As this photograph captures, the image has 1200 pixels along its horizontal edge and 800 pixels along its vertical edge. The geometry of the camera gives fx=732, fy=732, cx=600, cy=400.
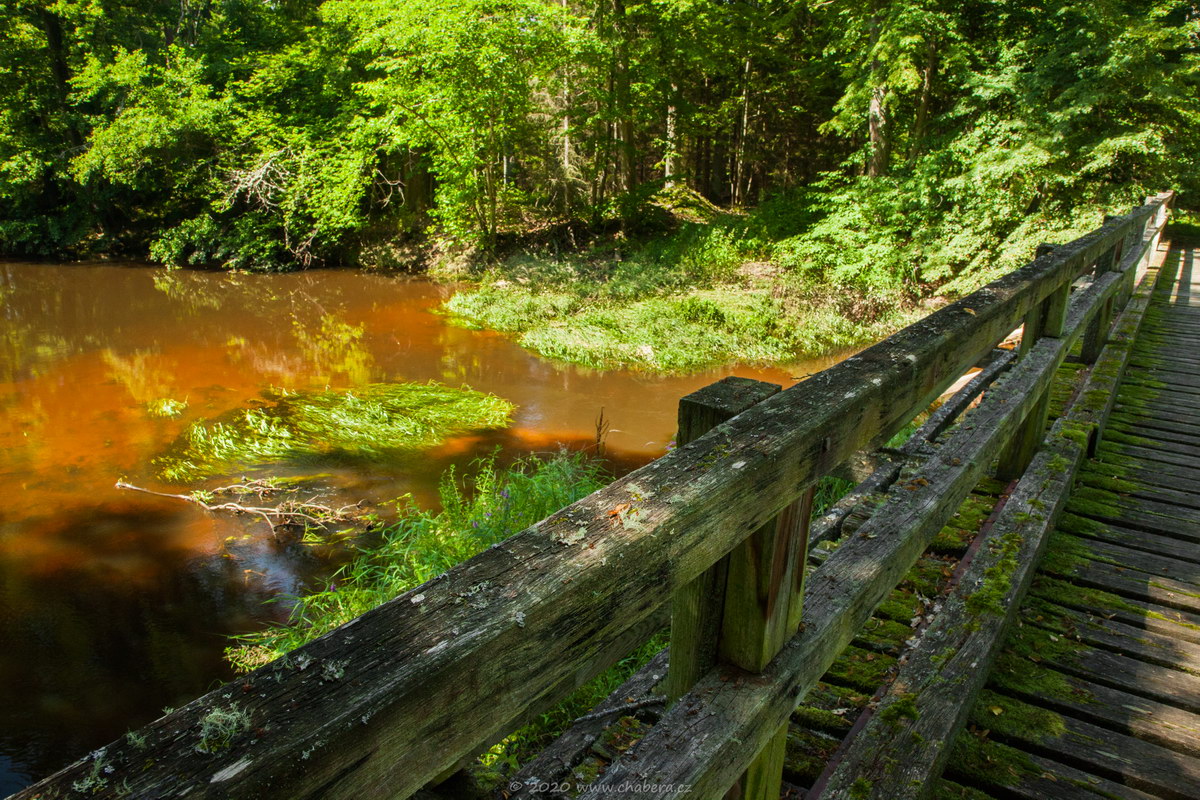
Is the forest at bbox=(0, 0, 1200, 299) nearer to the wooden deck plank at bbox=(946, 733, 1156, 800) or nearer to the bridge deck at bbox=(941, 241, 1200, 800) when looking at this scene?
the bridge deck at bbox=(941, 241, 1200, 800)

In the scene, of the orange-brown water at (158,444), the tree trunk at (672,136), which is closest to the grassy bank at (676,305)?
the orange-brown water at (158,444)

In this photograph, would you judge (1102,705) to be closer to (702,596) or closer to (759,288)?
(702,596)

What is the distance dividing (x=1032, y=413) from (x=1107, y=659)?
1.39 metres

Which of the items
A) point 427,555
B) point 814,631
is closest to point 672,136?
point 427,555

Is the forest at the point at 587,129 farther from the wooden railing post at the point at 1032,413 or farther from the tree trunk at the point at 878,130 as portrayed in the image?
the wooden railing post at the point at 1032,413

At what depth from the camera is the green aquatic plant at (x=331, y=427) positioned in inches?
376

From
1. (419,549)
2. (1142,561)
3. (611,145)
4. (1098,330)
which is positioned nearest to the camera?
(1142,561)

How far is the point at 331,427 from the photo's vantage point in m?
10.6

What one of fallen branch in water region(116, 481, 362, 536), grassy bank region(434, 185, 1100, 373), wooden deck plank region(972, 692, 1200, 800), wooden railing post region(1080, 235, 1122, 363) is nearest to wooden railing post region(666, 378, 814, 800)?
wooden deck plank region(972, 692, 1200, 800)

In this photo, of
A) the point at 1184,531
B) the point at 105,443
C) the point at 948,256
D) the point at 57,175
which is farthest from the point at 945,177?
the point at 57,175

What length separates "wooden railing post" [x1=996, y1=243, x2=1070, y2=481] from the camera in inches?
144

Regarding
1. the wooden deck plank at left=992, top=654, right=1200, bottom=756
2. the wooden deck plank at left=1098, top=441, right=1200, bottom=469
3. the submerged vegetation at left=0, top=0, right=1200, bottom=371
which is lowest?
the wooden deck plank at left=992, top=654, right=1200, bottom=756

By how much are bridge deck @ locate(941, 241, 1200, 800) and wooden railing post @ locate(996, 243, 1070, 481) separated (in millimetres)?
375

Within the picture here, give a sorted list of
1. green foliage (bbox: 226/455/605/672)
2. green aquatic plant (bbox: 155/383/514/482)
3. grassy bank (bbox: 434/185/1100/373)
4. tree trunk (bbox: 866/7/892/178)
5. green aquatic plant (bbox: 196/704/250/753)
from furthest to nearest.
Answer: tree trunk (bbox: 866/7/892/178)
grassy bank (bbox: 434/185/1100/373)
green aquatic plant (bbox: 155/383/514/482)
green foliage (bbox: 226/455/605/672)
green aquatic plant (bbox: 196/704/250/753)
